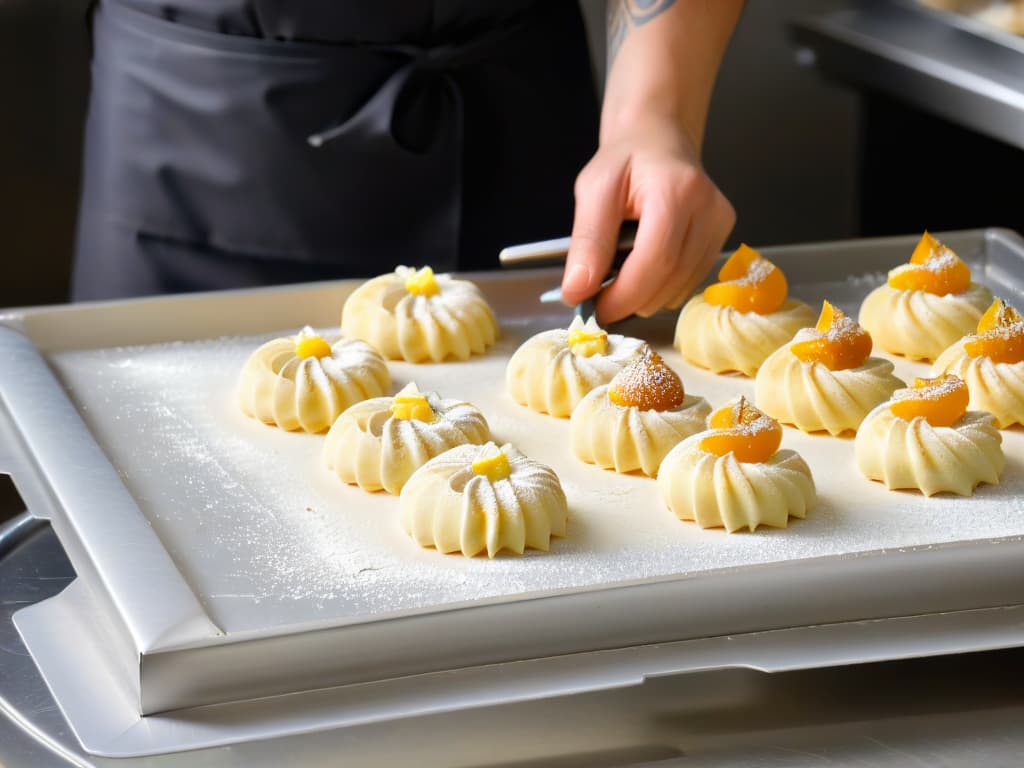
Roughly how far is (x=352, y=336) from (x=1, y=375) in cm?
42

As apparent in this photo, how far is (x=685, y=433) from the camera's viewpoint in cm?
154

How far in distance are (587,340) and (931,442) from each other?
422mm

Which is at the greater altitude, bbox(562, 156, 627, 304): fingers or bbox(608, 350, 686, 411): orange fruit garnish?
bbox(562, 156, 627, 304): fingers

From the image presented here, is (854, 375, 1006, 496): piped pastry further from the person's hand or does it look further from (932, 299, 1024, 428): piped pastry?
the person's hand

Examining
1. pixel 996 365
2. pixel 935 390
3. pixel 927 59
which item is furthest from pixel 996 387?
pixel 927 59

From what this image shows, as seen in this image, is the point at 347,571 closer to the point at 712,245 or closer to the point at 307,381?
the point at 307,381

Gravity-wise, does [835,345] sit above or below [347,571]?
above

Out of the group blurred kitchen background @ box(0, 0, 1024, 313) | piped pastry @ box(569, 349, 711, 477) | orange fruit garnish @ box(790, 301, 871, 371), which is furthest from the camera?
blurred kitchen background @ box(0, 0, 1024, 313)

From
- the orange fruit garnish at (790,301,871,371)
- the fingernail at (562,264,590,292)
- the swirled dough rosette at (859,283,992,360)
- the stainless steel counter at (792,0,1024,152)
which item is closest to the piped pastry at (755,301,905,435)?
the orange fruit garnish at (790,301,871,371)

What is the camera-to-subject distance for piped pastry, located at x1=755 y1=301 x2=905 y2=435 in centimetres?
159

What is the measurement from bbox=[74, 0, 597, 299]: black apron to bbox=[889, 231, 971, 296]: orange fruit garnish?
607mm

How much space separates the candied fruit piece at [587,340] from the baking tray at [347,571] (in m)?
0.09

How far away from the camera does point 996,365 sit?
1.61 metres

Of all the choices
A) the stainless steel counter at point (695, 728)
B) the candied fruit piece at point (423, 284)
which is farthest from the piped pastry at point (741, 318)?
the stainless steel counter at point (695, 728)
